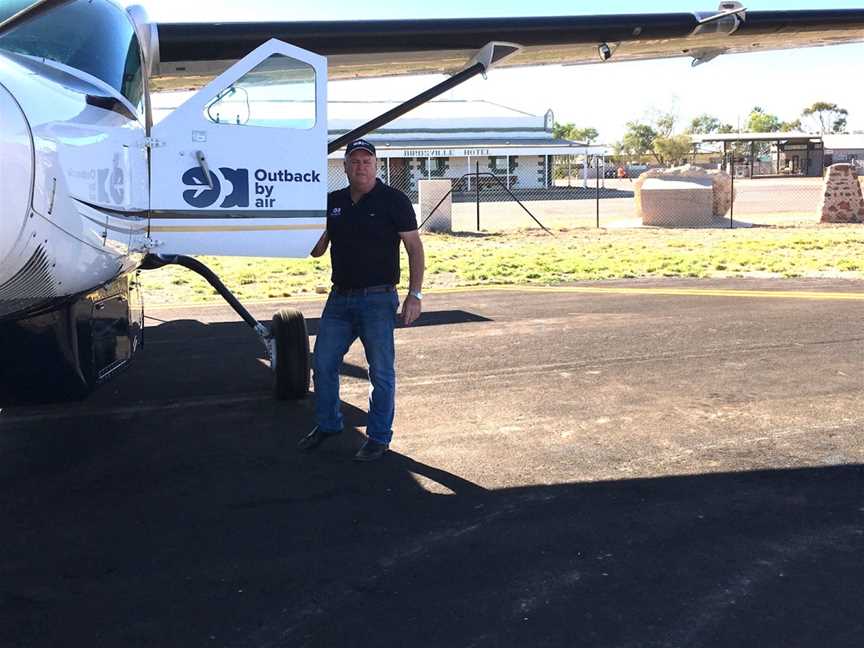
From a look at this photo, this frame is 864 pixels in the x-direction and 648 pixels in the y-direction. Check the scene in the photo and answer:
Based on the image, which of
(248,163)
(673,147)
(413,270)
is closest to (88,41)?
(248,163)

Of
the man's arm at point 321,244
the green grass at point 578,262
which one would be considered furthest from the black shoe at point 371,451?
the green grass at point 578,262

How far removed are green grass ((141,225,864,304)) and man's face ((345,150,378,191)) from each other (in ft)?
23.1

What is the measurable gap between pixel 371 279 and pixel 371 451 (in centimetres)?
100

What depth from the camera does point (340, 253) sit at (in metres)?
5.11

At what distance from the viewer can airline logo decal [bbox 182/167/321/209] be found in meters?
5.00

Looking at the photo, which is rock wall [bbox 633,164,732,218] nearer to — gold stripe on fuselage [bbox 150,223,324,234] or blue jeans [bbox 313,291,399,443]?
gold stripe on fuselage [bbox 150,223,324,234]

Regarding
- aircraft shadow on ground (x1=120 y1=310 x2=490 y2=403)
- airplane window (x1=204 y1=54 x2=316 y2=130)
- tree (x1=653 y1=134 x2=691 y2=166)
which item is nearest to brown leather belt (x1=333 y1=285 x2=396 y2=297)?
airplane window (x1=204 y1=54 x2=316 y2=130)

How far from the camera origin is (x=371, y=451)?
504cm

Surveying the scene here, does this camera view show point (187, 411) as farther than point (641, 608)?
Yes

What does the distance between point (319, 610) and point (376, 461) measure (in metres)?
1.75

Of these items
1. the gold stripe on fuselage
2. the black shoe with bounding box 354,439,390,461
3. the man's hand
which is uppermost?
the gold stripe on fuselage

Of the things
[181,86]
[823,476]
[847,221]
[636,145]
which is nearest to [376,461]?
[823,476]

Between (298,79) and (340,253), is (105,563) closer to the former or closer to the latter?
(340,253)

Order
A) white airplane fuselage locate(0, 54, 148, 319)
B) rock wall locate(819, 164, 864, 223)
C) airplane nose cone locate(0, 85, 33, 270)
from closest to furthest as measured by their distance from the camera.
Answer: airplane nose cone locate(0, 85, 33, 270) → white airplane fuselage locate(0, 54, 148, 319) → rock wall locate(819, 164, 864, 223)
